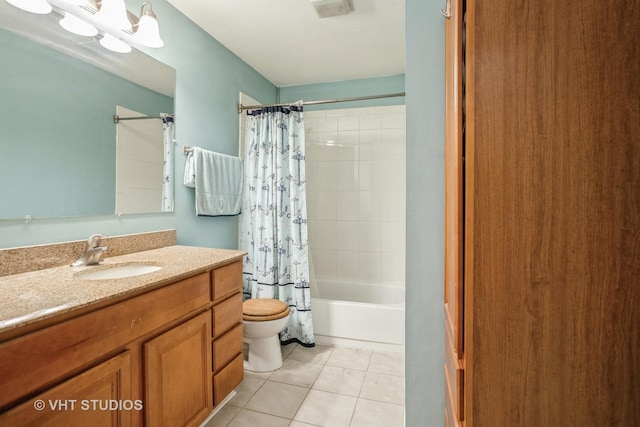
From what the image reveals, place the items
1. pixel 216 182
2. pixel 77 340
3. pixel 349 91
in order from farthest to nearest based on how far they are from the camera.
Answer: pixel 349 91 < pixel 216 182 < pixel 77 340

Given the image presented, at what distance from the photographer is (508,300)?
2.10 ft

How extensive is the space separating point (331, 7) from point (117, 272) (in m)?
1.94

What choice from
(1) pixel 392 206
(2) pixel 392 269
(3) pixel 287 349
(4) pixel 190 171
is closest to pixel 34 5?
(4) pixel 190 171

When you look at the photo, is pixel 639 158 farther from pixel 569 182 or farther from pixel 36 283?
pixel 36 283

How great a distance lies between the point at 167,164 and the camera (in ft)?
6.48

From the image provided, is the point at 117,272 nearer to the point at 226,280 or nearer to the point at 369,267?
the point at 226,280

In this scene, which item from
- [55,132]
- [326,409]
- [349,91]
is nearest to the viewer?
[55,132]

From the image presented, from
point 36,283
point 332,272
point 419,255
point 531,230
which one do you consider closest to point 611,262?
point 531,230

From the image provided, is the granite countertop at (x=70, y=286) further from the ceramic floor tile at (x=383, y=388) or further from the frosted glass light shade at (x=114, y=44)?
the ceramic floor tile at (x=383, y=388)

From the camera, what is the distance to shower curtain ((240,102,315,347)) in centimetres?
251

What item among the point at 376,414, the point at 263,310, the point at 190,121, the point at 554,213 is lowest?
the point at 376,414

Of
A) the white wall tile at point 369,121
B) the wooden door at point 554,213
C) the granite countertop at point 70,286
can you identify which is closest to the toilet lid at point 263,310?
the granite countertop at point 70,286

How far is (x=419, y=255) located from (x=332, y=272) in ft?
6.85

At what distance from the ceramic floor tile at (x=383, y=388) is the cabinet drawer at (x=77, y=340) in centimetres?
127
